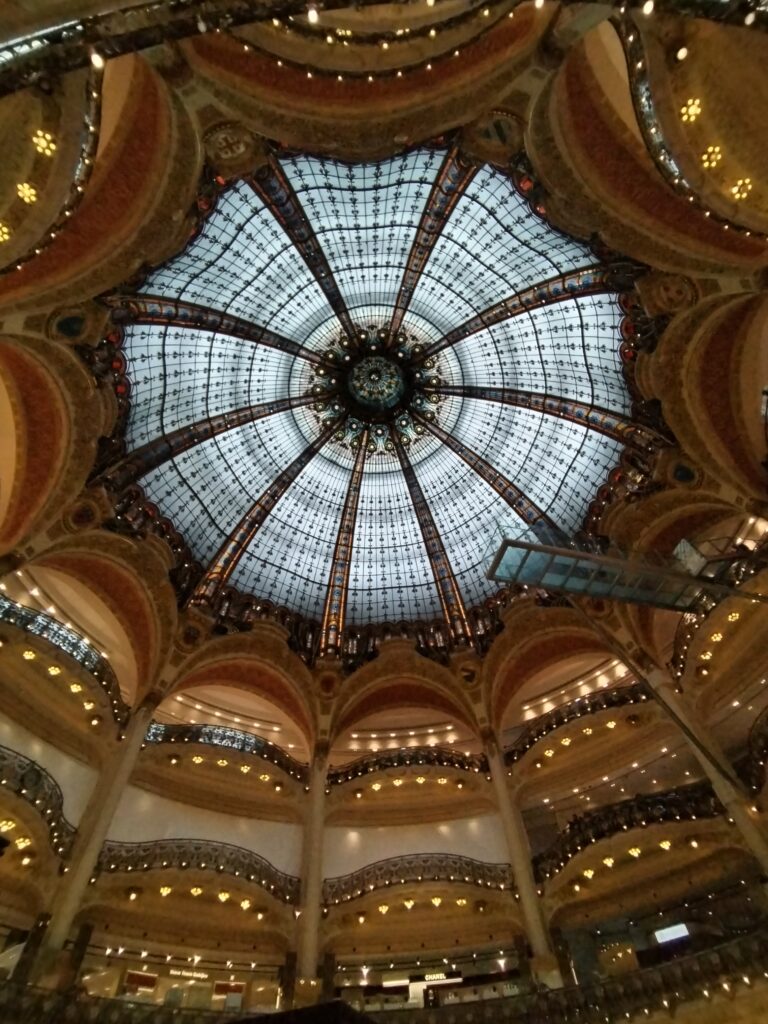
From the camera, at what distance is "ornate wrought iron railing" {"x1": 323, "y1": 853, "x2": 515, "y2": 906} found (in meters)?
21.3

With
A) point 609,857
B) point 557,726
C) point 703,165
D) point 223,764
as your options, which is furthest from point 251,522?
point 703,165

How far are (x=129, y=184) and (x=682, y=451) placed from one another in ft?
71.0

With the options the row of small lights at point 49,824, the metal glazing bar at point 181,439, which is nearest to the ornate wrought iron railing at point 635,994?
the row of small lights at point 49,824

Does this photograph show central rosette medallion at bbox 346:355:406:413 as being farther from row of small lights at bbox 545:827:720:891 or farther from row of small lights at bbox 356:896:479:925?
row of small lights at bbox 356:896:479:925

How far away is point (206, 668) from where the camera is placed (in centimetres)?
2683

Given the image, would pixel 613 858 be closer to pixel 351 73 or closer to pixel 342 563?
pixel 342 563

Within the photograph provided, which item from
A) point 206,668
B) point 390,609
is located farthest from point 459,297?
point 206,668

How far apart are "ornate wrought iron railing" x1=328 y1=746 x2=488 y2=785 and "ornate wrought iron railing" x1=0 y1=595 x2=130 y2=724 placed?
381 inches

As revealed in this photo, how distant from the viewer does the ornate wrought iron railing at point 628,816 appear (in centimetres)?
1986

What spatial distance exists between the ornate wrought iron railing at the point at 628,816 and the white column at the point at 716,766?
0.60 meters

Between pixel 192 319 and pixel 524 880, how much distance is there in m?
24.4

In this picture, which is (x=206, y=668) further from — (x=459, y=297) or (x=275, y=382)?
(x=459, y=297)

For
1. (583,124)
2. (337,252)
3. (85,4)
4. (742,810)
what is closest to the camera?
(85,4)

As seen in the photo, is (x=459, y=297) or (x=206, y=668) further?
(x=206, y=668)
